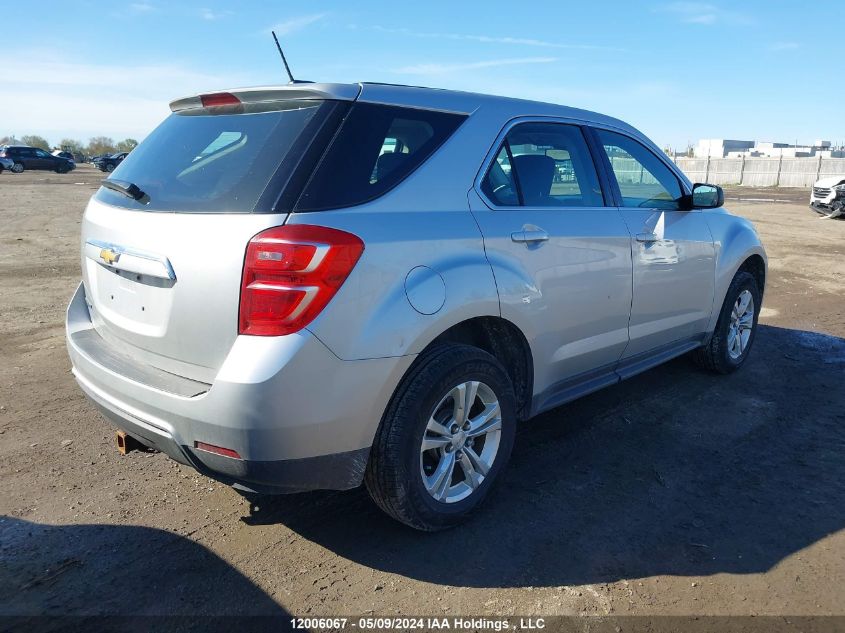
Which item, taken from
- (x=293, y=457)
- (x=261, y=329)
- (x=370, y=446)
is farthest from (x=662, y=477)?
(x=261, y=329)

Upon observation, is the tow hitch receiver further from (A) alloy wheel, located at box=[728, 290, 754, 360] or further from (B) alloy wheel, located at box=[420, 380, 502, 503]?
(A) alloy wheel, located at box=[728, 290, 754, 360]

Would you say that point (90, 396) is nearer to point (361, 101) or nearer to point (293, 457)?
point (293, 457)

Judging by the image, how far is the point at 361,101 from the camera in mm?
2783

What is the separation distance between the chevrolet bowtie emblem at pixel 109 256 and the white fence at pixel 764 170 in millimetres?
43798

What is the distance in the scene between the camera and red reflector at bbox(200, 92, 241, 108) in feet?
9.75

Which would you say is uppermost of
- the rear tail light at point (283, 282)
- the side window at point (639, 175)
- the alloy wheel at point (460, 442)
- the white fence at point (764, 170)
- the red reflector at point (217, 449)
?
the side window at point (639, 175)

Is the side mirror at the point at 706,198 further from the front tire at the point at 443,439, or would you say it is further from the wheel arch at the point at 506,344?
the front tire at the point at 443,439

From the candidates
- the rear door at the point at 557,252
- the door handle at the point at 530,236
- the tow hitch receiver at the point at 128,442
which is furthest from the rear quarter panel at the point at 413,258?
the tow hitch receiver at the point at 128,442

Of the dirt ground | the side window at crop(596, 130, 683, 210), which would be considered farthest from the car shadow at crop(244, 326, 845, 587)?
the side window at crop(596, 130, 683, 210)

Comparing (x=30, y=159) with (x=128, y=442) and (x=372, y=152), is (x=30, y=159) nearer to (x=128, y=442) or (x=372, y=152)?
(x=128, y=442)

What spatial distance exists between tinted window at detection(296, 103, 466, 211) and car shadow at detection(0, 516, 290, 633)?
60.2 inches

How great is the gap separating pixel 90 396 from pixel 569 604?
2.22 metres

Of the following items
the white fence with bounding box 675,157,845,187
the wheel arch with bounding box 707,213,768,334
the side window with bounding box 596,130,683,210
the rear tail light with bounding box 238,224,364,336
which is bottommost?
the white fence with bounding box 675,157,845,187

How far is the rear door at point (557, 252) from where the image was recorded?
316 centimetres
